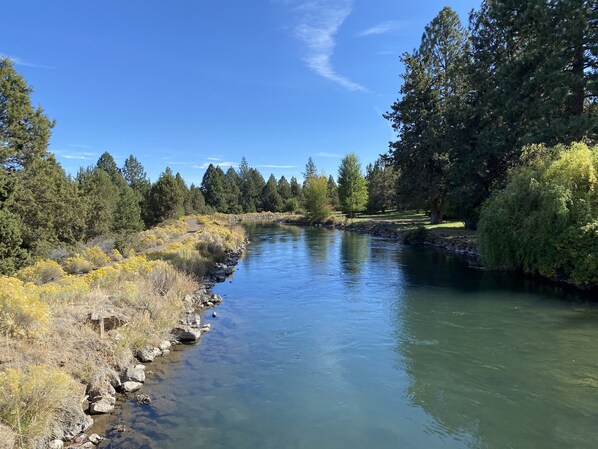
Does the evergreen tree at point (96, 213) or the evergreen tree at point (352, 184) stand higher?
the evergreen tree at point (352, 184)

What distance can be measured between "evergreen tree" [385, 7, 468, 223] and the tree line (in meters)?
0.11

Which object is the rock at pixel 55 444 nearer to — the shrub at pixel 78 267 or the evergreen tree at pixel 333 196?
the shrub at pixel 78 267

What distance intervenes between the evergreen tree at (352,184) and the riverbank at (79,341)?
170 ft

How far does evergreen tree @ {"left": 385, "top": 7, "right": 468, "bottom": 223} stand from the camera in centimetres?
3856

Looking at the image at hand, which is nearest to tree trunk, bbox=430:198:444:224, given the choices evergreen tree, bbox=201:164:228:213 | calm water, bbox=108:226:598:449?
calm water, bbox=108:226:598:449

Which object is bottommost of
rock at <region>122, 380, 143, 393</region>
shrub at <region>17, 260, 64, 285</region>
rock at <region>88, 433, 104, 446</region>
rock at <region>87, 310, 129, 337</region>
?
rock at <region>88, 433, 104, 446</region>

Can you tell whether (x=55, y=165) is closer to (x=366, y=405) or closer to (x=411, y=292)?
(x=411, y=292)

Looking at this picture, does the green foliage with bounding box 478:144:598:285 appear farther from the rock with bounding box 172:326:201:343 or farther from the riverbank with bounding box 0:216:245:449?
the rock with bounding box 172:326:201:343

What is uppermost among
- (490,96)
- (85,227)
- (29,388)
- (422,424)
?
(490,96)

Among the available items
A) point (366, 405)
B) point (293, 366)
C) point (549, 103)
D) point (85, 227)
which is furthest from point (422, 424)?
point (85, 227)

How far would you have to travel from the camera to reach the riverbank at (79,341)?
6848mm

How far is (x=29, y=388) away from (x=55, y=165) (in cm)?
2707

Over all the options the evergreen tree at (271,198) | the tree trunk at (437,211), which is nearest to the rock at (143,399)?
the tree trunk at (437,211)

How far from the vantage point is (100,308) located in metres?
11.1
